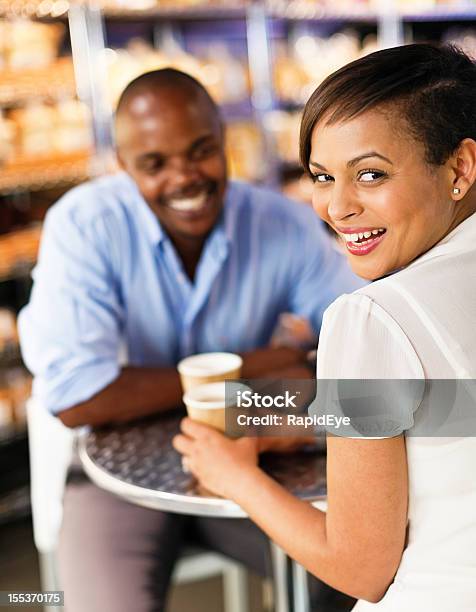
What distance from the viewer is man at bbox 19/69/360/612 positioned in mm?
1549

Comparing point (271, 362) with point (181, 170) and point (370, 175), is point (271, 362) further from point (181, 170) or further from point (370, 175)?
point (370, 175)

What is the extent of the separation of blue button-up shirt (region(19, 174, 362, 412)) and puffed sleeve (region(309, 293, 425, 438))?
764mm

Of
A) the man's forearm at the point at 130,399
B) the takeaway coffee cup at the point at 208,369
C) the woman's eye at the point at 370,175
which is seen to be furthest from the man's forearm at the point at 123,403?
the woman's eye at the point at 370,175

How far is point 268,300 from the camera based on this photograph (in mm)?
1917

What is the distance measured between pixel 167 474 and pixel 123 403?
27 cm

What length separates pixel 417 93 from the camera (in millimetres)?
888

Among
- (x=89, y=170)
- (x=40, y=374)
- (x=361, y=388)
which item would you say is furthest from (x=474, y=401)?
(x=89, y=170)

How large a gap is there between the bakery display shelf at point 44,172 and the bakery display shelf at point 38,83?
0.25m

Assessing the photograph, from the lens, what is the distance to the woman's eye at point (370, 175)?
911 mm

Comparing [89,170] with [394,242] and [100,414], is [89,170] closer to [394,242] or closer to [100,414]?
[100,414]

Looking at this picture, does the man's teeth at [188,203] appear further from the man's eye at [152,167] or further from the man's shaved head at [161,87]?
the man's shaved head at [161,87]

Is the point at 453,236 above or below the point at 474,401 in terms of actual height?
above

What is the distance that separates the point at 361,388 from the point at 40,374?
0.92 metres

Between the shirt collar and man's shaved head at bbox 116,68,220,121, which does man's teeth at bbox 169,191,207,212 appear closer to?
man's shaved head at bbox 116,68,220,121
